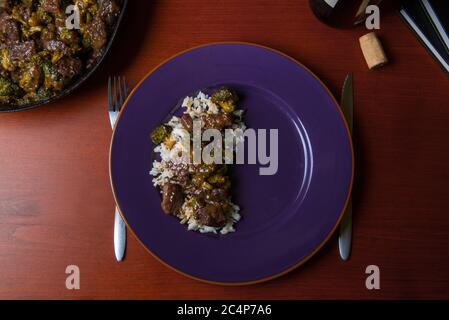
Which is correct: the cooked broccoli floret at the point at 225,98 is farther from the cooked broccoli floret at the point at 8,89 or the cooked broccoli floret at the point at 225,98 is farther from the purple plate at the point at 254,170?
the cooked broccoli floret at the point at 8,89

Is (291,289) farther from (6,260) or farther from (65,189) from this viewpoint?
(6,260)

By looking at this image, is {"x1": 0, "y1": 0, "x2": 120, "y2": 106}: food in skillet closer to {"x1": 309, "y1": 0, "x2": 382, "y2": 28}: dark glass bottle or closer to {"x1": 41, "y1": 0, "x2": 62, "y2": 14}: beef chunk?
{"x1": 41, "y1": 0, "x2": 62, "y2": 14}: beef chunk

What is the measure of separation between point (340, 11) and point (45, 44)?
985 mm

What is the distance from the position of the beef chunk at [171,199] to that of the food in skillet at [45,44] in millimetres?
462

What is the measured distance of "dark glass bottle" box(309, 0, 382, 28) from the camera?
1274 mm

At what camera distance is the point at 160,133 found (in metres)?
1.32

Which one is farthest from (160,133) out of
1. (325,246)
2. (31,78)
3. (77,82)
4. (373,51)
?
(373,51)

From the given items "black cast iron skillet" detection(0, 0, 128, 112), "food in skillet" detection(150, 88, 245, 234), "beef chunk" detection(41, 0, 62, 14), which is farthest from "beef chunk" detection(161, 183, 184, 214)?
"beef chunk" detection(41, 0, 62, 14)

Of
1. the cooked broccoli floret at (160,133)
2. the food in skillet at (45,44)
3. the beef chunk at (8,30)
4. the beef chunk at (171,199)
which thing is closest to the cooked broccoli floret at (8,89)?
the food in skillet at (45,44)

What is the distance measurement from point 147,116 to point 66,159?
1.08 ft

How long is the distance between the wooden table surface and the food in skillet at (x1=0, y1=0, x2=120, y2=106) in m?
0.13

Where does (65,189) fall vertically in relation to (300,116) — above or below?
below

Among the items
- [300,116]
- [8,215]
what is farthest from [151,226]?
[300,116]
